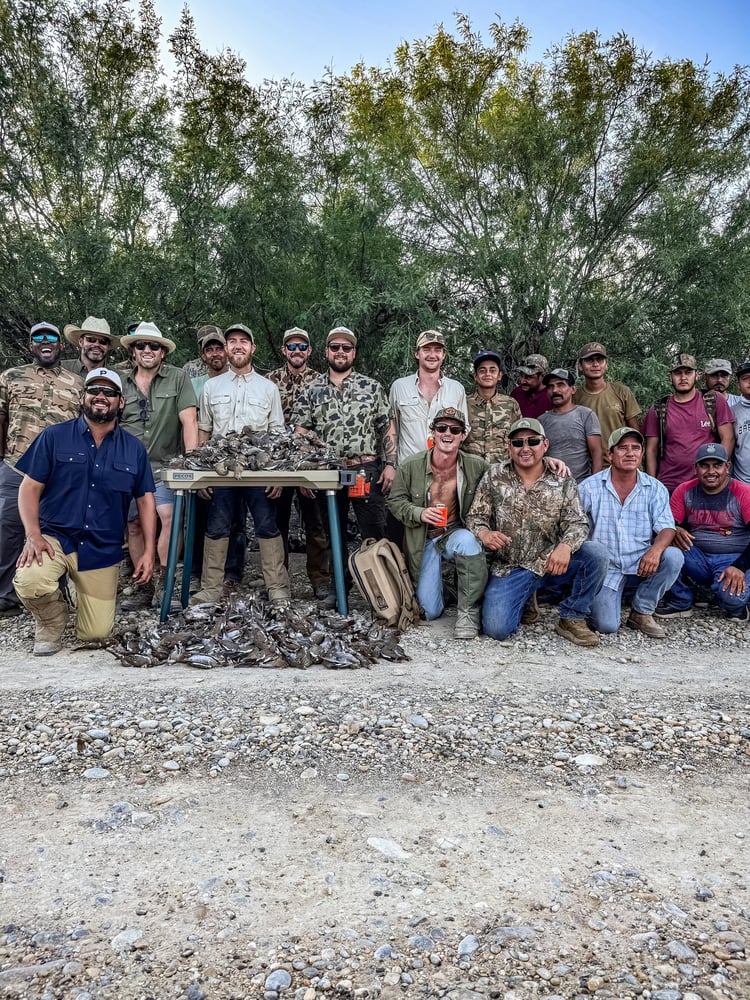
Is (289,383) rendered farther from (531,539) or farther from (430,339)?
(531,539)

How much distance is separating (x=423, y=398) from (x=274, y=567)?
1961 mm

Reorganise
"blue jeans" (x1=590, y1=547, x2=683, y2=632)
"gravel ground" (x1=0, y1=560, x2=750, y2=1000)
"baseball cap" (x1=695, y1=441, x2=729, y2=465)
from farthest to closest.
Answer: "baseball cap" (x1=695, y1=441, x2=729, y2=465), "blue jeans" (x1=590, y1=547, x2=683, y2=632), "gravel ground" (x1=0, y1=560, x2=750, y2=1000)

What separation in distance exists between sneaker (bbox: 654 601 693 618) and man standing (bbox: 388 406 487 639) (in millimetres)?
1640

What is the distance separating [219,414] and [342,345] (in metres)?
1.21

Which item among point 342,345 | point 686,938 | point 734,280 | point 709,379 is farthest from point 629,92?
point 686,938

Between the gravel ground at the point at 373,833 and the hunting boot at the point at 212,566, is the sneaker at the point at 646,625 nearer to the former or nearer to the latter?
the gravel ground at the point at 373,833

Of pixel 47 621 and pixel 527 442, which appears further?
pixel 527 442

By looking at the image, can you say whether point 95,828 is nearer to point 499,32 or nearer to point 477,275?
point 477,275

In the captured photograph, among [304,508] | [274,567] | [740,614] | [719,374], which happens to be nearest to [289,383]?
[304,508]

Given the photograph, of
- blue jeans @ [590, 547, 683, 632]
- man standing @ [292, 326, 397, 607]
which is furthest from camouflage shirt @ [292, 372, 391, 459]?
blue jeans @ [590, 547, 683, 632]

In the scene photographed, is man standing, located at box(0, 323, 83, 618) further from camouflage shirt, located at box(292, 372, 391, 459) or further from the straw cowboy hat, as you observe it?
camouflage shirt, located at box(292, 372, 391, 459)

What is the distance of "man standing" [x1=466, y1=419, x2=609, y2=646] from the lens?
212 inches

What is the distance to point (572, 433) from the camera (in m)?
6.29

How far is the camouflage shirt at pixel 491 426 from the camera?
632 centimetres
